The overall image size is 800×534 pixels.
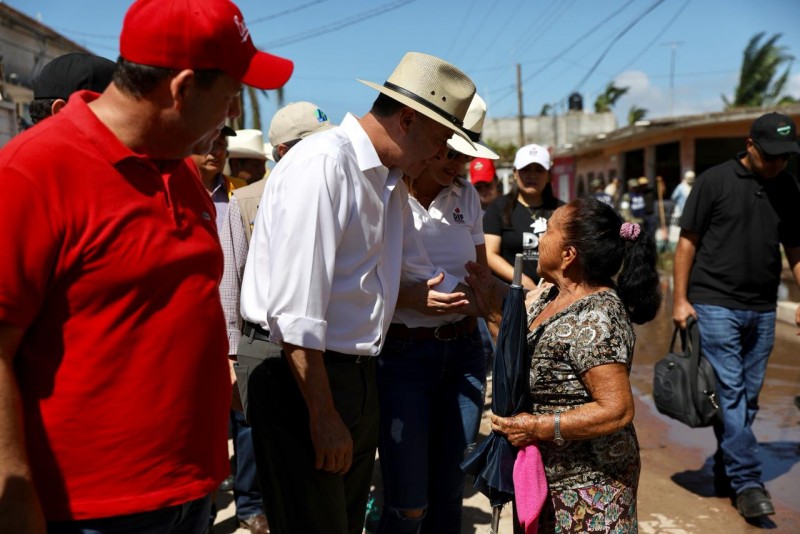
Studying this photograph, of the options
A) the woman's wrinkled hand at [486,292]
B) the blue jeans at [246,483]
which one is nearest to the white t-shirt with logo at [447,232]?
the woman's wrinkled hand at [486,292]

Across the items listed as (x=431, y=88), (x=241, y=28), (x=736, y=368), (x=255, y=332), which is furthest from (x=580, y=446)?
(x=736, y=368)

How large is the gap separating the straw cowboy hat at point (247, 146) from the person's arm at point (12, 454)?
3.65 metres

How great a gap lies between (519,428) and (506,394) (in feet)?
0.42

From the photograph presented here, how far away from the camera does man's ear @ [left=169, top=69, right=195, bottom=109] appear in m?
1.66

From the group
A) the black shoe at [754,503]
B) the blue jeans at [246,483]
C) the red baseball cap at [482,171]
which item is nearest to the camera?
the blue jeans at [246,483]

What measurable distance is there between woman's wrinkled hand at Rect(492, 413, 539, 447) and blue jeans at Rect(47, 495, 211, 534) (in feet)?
3.69

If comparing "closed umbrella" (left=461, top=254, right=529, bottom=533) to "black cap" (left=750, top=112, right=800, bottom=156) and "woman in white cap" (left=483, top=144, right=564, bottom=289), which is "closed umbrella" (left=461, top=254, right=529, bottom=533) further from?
"black cap" (left=750, top=112, right=800, bottom=156)

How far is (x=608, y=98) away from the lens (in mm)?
54844

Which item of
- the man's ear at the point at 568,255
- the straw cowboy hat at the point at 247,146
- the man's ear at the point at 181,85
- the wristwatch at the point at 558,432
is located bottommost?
the wristwatch at the point at 558,432

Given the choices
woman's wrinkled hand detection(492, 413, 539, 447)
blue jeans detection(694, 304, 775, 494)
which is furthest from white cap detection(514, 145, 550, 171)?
woman's wrinkled hand detection(492, 413, 539, 447)

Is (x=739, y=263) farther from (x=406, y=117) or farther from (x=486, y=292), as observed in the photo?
(x=406, y=117)

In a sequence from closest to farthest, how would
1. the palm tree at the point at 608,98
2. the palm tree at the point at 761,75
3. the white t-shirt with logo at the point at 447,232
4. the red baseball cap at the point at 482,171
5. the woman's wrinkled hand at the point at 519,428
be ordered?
the woman's wrinkled hand at the point at 519,428 → the white t-shirt with logo at the point at 447,232 → the red baseball cap at the point at 482,171 → the palm tree at the point at 761,75 → the palm tree at the point at 608,98

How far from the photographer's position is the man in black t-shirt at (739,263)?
181 inches

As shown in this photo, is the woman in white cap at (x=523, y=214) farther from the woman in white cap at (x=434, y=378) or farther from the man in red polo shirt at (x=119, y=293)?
the man in red polo shirt at (x=119, y=293)
